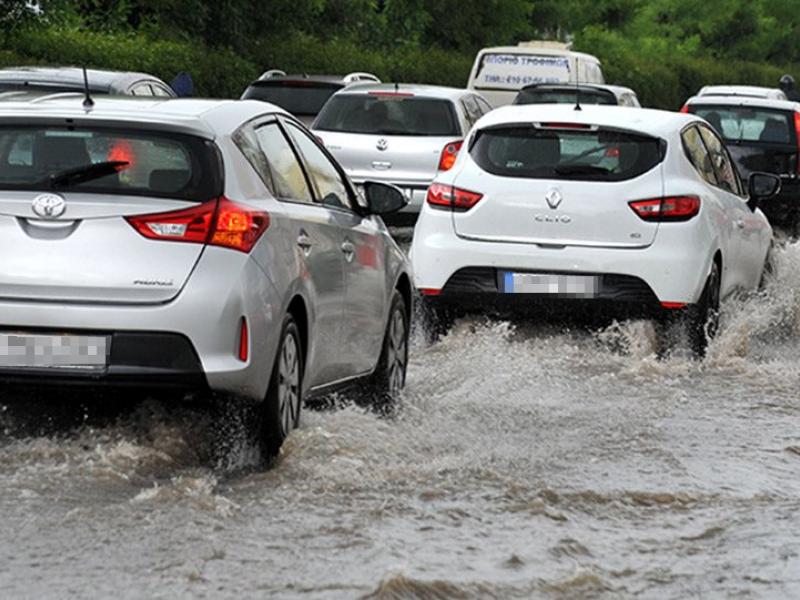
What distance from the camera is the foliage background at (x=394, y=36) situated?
97.0 feet

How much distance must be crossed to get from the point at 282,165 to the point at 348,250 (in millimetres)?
627

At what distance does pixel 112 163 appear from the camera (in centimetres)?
795

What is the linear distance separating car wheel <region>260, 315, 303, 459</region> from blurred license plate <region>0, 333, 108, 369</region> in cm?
71

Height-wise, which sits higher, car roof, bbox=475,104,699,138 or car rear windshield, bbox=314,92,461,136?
car roof, bbox=475,104,699,138

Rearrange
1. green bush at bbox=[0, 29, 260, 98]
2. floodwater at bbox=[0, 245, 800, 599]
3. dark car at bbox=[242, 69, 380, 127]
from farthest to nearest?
green bush at bbox=[0, 29, 260, 98] → dark car at bbox=[242, 69, 380, 127] → floodwater at bbox=[0, 245, 800, 599]

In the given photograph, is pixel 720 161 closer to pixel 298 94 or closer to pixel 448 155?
pixel 448 155

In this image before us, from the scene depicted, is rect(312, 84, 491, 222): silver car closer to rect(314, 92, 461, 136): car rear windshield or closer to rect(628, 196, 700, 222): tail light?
rect(314, 92, 461, 136): car rear windshield

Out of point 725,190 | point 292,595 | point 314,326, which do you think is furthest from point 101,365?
point 725,190

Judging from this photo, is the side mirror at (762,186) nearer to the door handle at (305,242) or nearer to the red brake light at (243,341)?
the door handle at (305,242)

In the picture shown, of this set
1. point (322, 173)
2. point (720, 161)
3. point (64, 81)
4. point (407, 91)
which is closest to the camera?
point (322, 173)

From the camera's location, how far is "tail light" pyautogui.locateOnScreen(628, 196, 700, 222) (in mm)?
12250

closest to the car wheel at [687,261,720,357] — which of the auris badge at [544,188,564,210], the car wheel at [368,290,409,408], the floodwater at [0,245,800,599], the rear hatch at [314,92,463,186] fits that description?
the auris badge at [544,188,564,210]

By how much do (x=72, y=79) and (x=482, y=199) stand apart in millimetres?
4961

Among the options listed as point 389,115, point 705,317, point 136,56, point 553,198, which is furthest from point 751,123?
point 553,198
